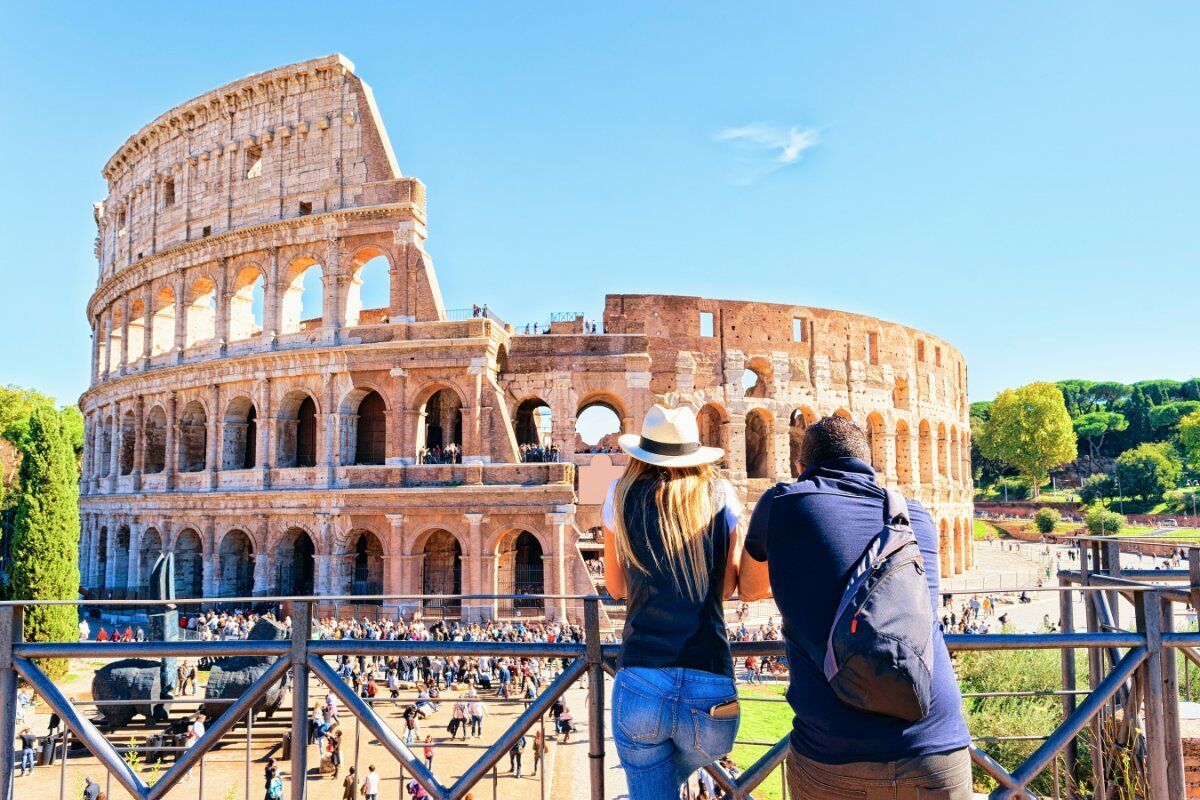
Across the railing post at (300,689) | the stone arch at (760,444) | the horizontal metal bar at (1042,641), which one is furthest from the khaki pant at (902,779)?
the stone arch at (760,444)

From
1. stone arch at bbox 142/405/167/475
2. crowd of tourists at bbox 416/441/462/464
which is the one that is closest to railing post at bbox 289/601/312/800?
crowd of tourists at bbox 416/441/462/464

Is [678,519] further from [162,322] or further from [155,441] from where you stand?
[162,322]

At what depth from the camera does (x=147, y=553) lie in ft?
83.3

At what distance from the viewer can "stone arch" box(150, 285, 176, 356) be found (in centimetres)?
2686

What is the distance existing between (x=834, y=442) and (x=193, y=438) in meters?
27.5

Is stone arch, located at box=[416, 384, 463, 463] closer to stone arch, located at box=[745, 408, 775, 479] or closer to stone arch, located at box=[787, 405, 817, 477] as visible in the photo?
stone arch, located at box=[745, 408, 775, 479]

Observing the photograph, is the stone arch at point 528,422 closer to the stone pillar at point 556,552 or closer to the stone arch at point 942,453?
the stone pillar at point 556,552

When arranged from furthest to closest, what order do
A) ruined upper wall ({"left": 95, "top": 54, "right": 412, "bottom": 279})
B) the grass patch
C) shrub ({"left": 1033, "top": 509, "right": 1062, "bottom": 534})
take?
shrub ({"left": 1033, "top": 509, "right": 1062, "bottom": 534})
ruined upper wall ({"left": 95, "top": 54, "right": 412, "bottom": 279})
the grass patch

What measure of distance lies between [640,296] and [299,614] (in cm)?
2325

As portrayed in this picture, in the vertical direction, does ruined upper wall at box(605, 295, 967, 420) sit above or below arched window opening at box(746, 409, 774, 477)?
above

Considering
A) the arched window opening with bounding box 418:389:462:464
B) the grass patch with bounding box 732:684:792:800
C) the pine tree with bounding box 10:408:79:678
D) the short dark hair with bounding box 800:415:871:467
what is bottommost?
the grass patch with bounding box 732:684:792:800

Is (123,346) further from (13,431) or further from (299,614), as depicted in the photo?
(299,614)

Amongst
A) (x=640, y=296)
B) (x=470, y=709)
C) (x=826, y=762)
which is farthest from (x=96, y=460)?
(x=826, y=762)

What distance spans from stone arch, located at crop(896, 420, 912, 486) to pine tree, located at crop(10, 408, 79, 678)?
89.6ft
